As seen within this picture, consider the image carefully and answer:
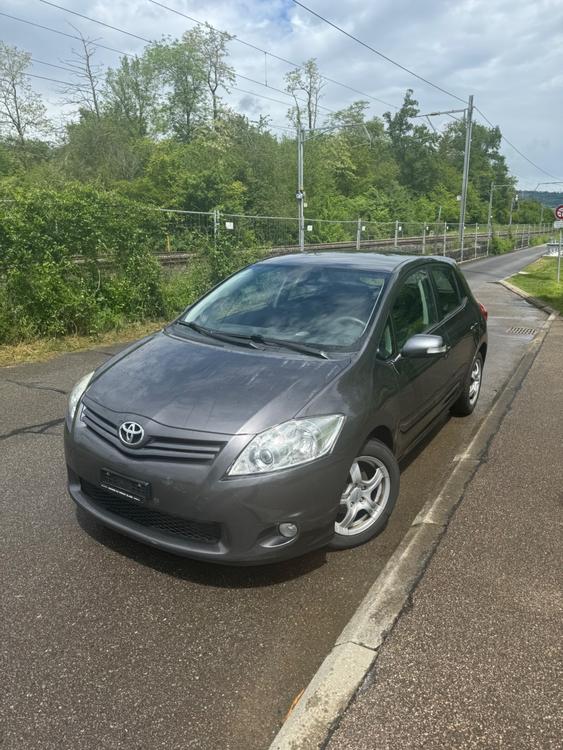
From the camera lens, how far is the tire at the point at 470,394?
5.35 meters

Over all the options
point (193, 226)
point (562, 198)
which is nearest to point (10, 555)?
point (193, 226)

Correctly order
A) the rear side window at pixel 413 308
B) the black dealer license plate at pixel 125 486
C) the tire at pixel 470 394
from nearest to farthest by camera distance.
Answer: the black dealer license plate at pixel 125 486 < the rear side window at pixel 413 308 < the tire at pixel 470 394

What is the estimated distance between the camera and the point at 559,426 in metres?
5.22

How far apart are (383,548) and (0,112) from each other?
37728 mm

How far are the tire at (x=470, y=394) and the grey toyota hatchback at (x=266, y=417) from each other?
1.34 metres

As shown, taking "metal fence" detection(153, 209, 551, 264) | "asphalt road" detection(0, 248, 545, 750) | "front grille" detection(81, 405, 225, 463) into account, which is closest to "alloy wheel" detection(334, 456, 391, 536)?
"asphalt road" detection(0, 248, 545, 750)

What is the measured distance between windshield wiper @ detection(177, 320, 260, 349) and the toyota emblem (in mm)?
976

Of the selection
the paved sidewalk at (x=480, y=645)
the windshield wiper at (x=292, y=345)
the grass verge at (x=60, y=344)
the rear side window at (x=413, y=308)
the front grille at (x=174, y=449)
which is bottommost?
the paved sidewalk at (x=480, y=645)

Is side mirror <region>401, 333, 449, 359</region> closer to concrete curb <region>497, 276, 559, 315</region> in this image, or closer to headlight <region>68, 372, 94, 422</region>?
headlight <region>68, 372, 94, 422</region>

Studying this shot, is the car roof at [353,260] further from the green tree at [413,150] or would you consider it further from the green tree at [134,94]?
the green tree at [413,150]

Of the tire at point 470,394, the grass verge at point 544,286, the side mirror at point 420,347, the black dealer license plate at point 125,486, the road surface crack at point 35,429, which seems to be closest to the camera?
the black dealer license plate at point 125,486

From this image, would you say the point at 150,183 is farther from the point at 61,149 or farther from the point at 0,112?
the point at 0,112

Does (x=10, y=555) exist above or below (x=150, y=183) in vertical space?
below

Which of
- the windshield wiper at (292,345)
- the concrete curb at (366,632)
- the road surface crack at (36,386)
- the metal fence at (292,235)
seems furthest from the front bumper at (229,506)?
the road surface crack at (36,386)
